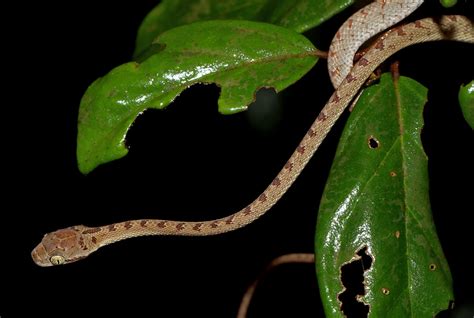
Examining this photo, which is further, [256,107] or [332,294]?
[256,107]

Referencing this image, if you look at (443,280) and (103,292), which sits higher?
(443,280)

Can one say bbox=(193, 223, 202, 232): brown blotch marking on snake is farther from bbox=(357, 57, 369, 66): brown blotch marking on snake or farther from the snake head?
bbox=(357, 57, 369, 66): brown blotch marking on snake

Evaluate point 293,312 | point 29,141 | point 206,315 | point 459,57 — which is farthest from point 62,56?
point 459,57

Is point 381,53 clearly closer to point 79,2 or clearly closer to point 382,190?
point 382,190

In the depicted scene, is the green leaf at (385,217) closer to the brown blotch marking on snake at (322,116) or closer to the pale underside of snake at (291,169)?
the pale underside of snake at (291,169)

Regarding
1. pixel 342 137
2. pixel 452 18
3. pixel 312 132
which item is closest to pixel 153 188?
pixel 312 132

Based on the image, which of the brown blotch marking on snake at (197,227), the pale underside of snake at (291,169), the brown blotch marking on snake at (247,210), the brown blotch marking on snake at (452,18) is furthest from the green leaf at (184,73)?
the brown blotch marking on snake at (197,227)

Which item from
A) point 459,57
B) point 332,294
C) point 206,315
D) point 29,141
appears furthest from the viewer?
point 29,141

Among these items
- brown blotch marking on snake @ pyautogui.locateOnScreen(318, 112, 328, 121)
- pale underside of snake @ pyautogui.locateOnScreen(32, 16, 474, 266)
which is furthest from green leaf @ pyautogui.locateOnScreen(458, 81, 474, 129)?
brown blotch marking on snake @ pyautogui.locateOnScreen(318, 112, 328, 121)
